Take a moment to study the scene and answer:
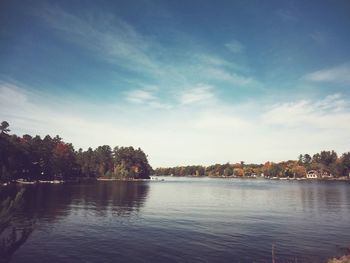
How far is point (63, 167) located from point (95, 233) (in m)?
157

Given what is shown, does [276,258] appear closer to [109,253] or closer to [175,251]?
[175,251]

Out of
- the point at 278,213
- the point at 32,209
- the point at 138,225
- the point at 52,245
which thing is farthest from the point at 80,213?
the point at 278,213

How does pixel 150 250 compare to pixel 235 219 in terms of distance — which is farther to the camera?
pixel 235 219

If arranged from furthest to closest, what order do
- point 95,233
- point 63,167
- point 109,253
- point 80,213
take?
point 63,167 → point 80,213 → point 95,233 → point 109,253

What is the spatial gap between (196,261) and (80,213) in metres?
37.7

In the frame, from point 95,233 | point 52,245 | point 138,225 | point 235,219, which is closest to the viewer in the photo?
point 52,245

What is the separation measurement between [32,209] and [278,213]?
51.7 m

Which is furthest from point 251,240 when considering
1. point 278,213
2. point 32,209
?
point 32,209

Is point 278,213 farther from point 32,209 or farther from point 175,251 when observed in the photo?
point 32,209

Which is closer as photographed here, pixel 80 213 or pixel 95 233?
pixel 95 233

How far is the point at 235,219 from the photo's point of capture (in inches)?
2206

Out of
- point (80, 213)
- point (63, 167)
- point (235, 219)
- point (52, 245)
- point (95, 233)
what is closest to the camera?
point (52, 245)

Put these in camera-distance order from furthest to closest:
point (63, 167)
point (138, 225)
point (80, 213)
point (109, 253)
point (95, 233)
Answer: point (63, 167)
point (80, 213)
point (138, 225)
point (95, 233)
point (109, 253)

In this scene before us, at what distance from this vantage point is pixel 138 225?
49.8 m
